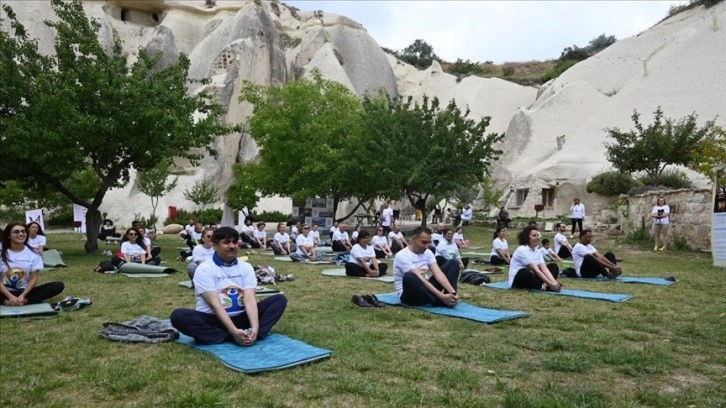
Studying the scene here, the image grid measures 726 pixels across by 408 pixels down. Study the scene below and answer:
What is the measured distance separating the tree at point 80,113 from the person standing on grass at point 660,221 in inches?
537

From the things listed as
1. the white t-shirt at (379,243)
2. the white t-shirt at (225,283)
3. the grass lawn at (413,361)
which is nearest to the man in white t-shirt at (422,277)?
the grass lawn at (413,361)

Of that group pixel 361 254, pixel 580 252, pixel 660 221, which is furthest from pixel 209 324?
pixel 660 221

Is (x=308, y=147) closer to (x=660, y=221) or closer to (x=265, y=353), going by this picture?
(x=660, y=221)

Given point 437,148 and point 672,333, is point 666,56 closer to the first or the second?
point 437,148

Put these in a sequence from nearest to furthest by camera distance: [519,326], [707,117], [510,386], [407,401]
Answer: [407,401], [510,386], [519,326], [707,117]

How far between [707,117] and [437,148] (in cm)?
2190

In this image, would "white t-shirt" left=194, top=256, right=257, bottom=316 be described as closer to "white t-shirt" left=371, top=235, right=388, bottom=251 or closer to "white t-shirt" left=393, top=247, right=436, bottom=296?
"white t-shirt" left=393, top=247, right=436, bottom=296

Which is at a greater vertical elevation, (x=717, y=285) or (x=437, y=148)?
(x=437, y=148)

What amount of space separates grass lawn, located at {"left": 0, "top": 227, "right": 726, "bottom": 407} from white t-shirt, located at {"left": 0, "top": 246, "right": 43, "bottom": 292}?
0.95 m

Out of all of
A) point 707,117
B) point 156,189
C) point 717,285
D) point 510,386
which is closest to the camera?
point 510,386

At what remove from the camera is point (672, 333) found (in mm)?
5742

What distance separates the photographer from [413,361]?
183 inches

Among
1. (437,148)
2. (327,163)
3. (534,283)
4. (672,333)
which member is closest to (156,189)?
(327,163)

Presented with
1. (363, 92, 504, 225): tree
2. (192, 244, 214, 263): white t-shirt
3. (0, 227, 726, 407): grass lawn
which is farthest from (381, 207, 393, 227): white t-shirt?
(0, 227, 726, 407): grass lawn
